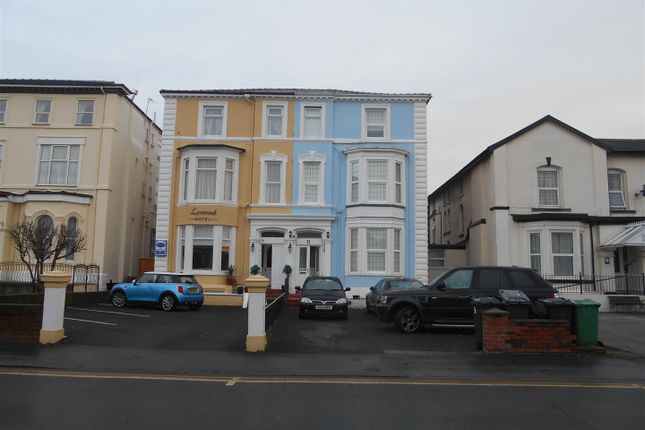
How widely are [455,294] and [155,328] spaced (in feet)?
26.5

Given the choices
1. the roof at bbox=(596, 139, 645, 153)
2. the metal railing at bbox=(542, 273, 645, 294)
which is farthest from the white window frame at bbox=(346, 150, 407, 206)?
the roof at bbox=(596, 139, 645, 153)

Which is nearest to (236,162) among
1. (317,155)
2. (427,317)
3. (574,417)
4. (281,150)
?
(281,150)

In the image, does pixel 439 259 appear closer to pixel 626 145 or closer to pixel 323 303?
pixel 626 145

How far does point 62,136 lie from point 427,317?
20.8 metres

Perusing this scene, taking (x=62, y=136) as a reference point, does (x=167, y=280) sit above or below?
below

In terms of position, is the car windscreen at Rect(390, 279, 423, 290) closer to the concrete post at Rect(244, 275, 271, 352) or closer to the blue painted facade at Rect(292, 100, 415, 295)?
the blue painted facade at Rect(292, 100, 415, 295)

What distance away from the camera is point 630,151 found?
82.0 feet

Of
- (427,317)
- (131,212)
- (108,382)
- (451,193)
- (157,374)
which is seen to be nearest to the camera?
(108,382)

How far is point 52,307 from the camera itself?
11609 millimetres

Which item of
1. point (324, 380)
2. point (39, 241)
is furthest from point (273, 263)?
point (324, 380)

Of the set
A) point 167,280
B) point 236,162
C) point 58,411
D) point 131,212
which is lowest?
point 58,411

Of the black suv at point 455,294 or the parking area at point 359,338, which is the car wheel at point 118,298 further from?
the black suv at point 455,294

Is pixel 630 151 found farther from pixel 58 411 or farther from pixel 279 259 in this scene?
pixel 58 411

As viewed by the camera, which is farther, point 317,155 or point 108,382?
point 317,155
